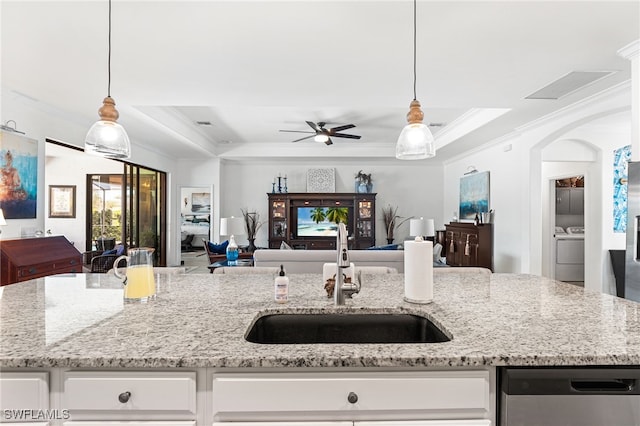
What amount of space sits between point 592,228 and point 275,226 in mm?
5839

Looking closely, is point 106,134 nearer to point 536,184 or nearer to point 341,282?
point 341,282

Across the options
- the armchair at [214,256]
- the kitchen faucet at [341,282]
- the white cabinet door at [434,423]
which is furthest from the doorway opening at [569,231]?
the white cabinet door at [434,423]

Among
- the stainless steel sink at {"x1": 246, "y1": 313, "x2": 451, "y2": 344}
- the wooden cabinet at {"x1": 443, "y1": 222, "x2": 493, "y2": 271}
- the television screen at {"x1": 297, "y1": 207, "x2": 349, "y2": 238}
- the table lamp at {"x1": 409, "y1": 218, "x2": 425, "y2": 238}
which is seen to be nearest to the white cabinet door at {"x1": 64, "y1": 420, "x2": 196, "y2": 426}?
the stainless steel sink at {"x1": 246, "y1": 313, "x2": 451, "y2": 344}

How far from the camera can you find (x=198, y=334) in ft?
3.67

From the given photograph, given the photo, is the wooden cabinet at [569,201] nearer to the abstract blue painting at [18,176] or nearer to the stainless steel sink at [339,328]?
the stainless steel sink at [339,328]

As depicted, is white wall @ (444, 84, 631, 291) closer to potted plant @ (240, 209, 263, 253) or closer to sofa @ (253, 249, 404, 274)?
sofa @ (253, 249, 404, 274)

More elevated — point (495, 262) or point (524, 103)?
point (524, 103)

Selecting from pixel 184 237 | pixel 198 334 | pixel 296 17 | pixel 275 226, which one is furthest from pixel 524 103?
pixel 184 237

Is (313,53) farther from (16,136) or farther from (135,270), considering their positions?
(16,136)

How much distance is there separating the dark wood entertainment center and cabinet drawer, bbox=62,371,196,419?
677 cm

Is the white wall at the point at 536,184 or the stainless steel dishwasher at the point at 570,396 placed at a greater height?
the white wall at the point at 536,184

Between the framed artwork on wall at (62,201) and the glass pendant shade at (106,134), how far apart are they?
6.85m

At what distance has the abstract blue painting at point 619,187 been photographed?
4.89 meters

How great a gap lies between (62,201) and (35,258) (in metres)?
4.86
